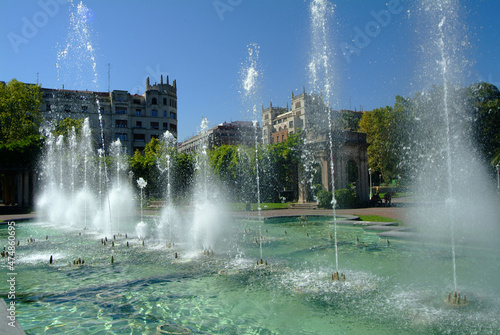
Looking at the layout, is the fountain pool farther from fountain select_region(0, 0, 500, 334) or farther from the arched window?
the arched window

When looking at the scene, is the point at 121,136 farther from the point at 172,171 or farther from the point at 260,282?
the point at 260,282

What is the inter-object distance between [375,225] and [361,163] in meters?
14.9

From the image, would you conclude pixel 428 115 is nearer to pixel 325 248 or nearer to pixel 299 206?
pixel 299 206

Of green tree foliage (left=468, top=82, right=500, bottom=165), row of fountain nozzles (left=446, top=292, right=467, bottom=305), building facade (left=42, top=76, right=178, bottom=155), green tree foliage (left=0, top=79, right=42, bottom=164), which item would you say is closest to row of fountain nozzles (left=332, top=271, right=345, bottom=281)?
row of fountain nozzles (left=446, top=292, right=467, bottom=305)

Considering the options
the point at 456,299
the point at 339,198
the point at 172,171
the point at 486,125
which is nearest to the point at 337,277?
the point at 456,299

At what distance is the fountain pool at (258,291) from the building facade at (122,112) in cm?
6069

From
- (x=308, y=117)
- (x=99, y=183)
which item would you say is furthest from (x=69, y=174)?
(x=308, y=117)

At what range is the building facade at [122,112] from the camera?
6694 centimetres

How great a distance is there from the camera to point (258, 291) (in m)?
7.09

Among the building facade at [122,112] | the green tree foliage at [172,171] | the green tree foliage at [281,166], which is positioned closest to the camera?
the green tree foliage at [281,166]

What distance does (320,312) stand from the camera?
5.87m

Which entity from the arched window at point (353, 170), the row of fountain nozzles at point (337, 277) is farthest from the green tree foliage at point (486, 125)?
the row of fountain nozzles at point (337, 277)

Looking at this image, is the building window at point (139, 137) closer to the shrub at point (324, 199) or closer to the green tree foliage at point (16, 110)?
the green tree foliage at point (16, 110)

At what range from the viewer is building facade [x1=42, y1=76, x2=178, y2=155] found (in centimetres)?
6694
